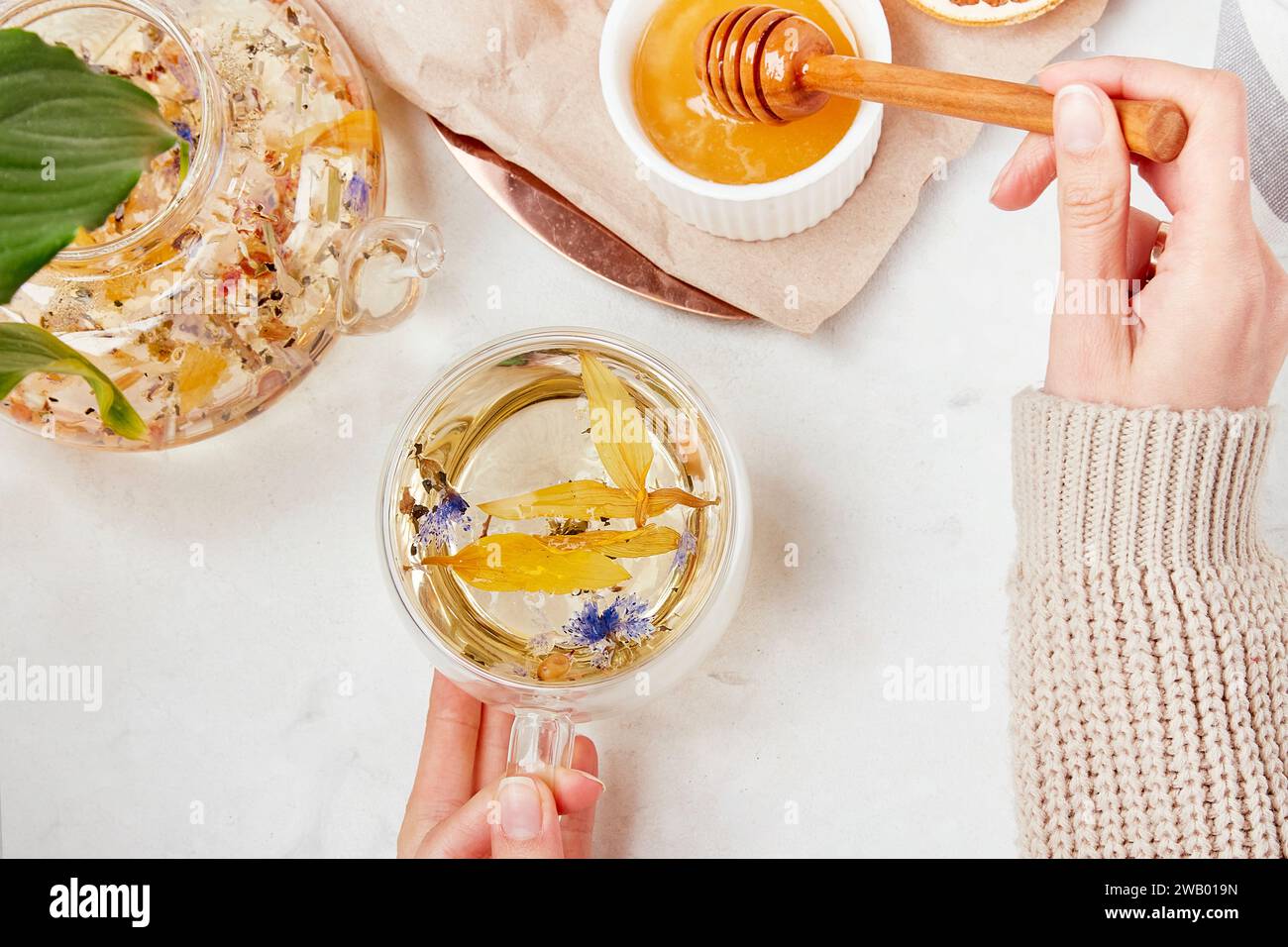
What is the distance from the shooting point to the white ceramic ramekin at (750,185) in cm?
57

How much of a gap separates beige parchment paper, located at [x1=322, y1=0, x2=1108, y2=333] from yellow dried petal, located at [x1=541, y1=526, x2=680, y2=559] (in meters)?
0.16

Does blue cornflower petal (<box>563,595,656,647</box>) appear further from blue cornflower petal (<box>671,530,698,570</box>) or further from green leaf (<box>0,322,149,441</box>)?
green leaf (<box>0,322,149,441</box>)

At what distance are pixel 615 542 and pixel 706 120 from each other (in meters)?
0.25

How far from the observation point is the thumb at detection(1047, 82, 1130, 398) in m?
0.47

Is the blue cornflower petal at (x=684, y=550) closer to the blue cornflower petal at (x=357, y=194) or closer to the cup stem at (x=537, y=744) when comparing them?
the cup stem at (x=537, y=744)

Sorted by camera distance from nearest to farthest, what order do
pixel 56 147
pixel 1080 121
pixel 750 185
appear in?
pixel 56 147
pixel 1080 121
pixel 750 185

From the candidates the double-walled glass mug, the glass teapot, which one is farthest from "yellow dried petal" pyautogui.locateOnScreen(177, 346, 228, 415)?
the double-walled glass mug

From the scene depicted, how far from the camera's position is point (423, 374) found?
2.14 ft

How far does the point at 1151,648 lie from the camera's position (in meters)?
0.51

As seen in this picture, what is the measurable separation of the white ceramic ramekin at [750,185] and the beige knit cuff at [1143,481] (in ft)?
0.51

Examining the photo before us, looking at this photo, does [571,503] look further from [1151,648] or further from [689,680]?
[1151,648]

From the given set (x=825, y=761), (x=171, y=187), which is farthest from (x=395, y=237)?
(x=825, y=761)

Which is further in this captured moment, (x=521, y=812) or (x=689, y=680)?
(x=689, y=680)

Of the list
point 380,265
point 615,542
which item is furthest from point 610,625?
point 380,265
